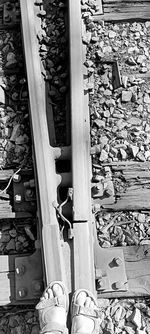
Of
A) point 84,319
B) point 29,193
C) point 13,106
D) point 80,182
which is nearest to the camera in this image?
point 84,319

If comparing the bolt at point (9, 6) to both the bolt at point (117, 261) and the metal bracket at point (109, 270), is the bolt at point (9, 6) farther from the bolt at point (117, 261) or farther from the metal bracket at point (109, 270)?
the bolt at point (117, 261)

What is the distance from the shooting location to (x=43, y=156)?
2.69 m

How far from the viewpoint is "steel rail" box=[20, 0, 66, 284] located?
2.46 metres

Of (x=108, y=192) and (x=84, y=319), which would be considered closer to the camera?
(x=84, y=319)

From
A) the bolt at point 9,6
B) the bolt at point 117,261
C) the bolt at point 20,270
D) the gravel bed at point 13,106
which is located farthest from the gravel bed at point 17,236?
the bolt at point 9,6

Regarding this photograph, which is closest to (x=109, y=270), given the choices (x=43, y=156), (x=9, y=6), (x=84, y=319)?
(x=84, y=319)

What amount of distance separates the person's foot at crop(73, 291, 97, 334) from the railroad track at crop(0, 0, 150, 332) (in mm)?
70

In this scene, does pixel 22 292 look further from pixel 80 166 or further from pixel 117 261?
pixel 80 166

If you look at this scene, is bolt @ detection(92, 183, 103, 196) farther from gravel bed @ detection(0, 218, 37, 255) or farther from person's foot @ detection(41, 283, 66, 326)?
person's foot @ detection(41, 283, 66, 326)

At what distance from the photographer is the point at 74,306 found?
7.70 ft

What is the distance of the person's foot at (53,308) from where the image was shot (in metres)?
2.26

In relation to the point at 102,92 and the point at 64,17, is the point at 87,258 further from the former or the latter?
the point at 64,17

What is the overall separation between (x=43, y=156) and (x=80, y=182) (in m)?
0.25

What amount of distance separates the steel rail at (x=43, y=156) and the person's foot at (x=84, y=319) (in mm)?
132
